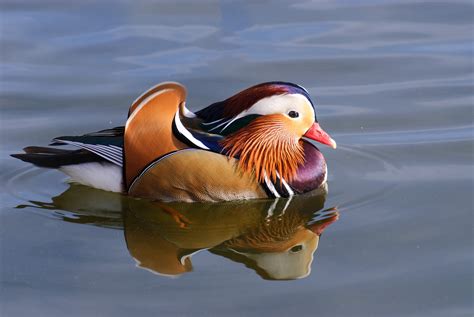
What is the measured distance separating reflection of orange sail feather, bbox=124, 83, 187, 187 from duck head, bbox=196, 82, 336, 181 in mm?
258

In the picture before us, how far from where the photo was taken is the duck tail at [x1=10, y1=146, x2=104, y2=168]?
Result: 280 inches

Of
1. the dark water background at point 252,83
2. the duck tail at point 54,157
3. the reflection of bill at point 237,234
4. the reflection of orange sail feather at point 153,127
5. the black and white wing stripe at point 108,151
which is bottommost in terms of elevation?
the reflection of bill at point 237,234

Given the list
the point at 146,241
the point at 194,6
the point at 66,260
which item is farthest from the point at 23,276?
the point at 194,6

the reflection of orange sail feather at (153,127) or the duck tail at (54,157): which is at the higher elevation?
the reflection of orange sail feather at (153,127)

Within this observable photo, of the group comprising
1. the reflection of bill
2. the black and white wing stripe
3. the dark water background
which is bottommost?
the reflection of bill

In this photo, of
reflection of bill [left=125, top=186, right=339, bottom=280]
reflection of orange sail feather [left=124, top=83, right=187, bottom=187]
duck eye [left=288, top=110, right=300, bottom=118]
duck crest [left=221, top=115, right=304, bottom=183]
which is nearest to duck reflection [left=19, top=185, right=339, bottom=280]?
reflection of bill [left=125, top=186, right=339, bottom=280]

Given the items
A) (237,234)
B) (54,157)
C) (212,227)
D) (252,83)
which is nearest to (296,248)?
(237,234)

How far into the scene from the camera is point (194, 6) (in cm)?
1104

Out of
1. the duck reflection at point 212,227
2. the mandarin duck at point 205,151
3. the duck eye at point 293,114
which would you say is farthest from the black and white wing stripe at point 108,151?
the duck eye at point 293,114

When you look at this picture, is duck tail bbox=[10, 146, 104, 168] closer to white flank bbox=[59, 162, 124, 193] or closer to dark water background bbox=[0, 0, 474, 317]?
white flank bbox=[59, 162, 124, 193]

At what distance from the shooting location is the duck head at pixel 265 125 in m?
6.95

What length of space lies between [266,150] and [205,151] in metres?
0.41

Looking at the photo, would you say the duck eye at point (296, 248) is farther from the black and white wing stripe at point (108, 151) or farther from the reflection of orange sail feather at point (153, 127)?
the black and white wing stripe at point (108, 151)

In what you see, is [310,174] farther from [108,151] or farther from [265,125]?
[108,151]
